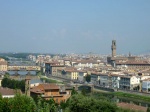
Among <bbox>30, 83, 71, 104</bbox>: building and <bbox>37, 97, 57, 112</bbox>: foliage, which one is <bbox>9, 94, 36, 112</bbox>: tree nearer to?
<bbox>37, 97, 57, 112</bbox>: foliage

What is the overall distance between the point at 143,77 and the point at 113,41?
2649 centimetres

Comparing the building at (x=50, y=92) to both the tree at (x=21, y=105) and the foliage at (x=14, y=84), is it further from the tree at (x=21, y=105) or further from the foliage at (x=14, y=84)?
the tree at (x=21, y=105)

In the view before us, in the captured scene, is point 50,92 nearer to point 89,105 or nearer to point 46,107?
point 89,105

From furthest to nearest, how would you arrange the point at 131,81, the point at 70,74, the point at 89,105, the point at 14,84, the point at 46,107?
1. the point at 70,74
2. the point at 131,81
3. the point at 14,84
4. the point at 89,105
5. the point at 46,107

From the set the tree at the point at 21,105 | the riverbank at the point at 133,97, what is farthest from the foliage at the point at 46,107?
the riverbank at the point at 133,97

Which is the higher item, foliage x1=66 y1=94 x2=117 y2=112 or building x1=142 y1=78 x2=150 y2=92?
foliage x1=66 y1=94 x2=117 y2=112

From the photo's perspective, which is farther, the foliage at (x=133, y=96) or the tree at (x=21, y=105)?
the foliage at (x=133, y=96)

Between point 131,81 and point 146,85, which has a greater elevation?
point 131,81

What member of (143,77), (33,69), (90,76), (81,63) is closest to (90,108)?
(143,77)

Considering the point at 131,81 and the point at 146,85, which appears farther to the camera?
the point at 131,81

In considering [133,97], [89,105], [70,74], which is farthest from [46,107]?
[70,74]

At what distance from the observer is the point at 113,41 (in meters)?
59.8

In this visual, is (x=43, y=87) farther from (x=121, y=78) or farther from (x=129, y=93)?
(x=121, y=78)

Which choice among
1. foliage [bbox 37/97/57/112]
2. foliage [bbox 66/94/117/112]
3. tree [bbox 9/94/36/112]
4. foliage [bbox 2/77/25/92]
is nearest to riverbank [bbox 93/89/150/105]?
foliage [bbox 2/77/25/92]
